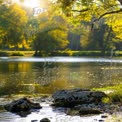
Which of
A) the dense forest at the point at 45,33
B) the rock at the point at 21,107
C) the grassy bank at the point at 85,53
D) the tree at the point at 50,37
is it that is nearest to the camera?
the rock at the point at 21,107

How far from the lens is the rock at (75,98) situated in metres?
26.1

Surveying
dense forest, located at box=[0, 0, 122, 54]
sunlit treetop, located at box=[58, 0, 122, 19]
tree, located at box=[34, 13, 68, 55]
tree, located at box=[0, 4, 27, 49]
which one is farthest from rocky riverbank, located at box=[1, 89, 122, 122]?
tree, located at box=[34, 13, 68, 55]

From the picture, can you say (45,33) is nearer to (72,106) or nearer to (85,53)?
(85,53)

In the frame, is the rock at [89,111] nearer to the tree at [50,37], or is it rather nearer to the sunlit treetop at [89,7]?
the sunlit treetop at [89,7]

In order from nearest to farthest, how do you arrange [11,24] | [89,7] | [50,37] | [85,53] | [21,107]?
1. [21,107]
2. [89,7]
3. [11,24]
4. [50,37]
5. [85,53]

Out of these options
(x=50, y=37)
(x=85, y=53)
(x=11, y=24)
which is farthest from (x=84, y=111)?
(x=85, y=53)

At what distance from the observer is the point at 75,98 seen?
86.4 feet

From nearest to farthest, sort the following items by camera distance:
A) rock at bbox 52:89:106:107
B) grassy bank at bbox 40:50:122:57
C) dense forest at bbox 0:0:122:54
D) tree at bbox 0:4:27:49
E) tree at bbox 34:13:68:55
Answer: rock at bbox 52:89:106:107 → tree at bbox 0:4:27:49 → dense forest at bbox 0:0:122:54 → tree at bbox 34:13:68:55 → grassy bank at bbox 40:50:122:57

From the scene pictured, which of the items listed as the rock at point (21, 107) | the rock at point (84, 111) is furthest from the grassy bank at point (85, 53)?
the rock at point (84, 111)

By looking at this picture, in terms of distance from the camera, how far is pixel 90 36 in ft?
461

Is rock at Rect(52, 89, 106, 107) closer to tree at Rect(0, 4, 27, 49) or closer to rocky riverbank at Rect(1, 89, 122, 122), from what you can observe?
rocky riverbank at Rect(1, 89, 122, 122)

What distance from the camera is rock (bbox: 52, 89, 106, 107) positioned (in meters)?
26.1

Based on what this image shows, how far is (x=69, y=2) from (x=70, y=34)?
392 feet

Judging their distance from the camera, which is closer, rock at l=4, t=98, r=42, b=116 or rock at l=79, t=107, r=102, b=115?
rock at l=79, t=107, r=102, b=115
